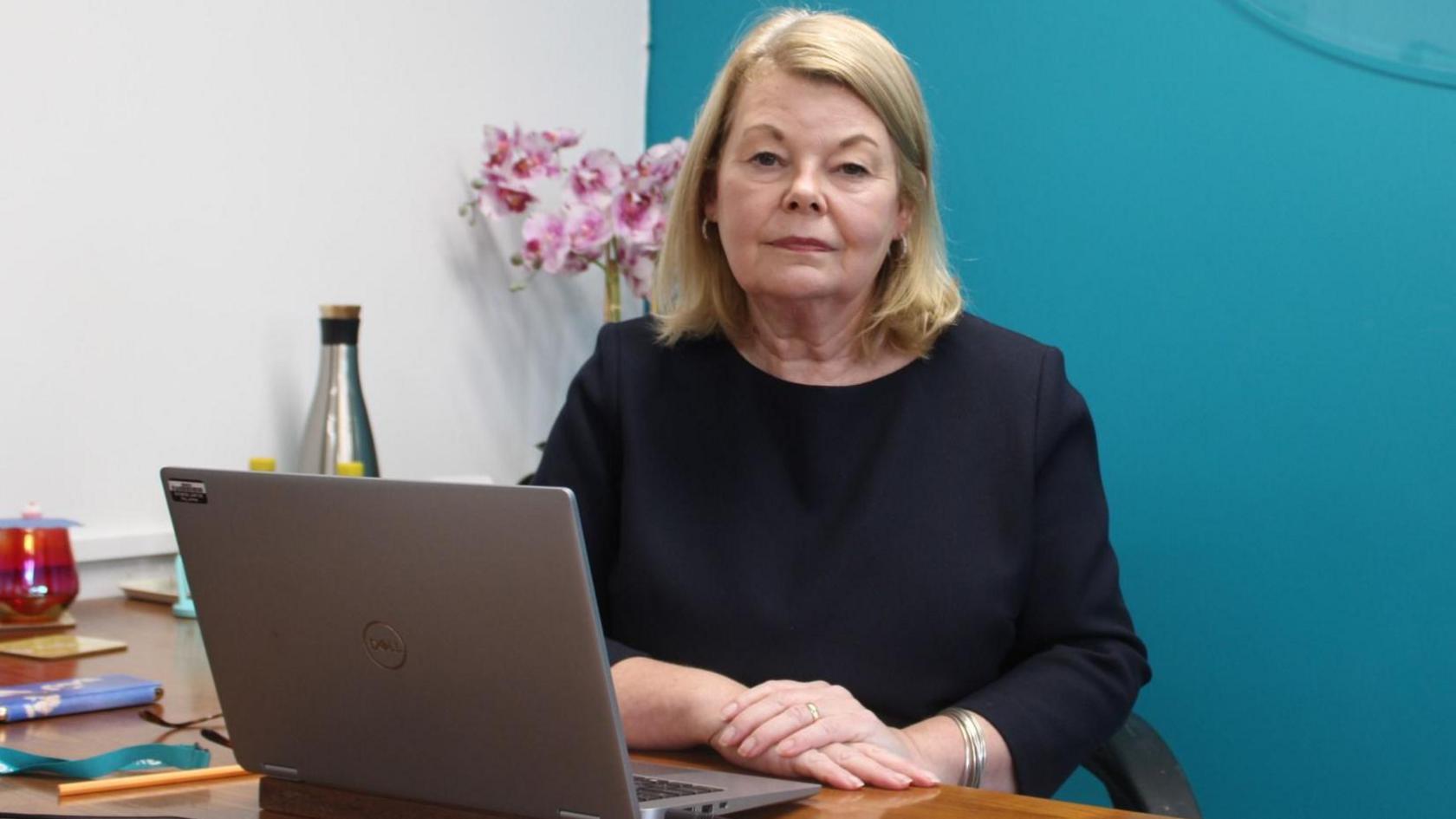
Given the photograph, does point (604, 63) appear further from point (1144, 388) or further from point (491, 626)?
point (491, 626)

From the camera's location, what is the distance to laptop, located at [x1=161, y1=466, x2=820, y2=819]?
864 millimetres

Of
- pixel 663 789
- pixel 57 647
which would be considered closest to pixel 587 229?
pixel 57 647

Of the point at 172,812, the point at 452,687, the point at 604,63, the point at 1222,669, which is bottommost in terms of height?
the point at 1222,669

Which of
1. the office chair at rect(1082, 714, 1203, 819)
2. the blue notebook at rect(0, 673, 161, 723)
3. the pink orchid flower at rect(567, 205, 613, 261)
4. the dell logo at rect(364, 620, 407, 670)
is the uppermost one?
the pink orchid flower at rect(567, 205, 613, 261)

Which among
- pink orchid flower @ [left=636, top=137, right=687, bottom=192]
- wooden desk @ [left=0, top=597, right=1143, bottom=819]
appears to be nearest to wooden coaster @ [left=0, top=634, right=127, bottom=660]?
wooden desk @ [left=0, top=597, right=1143, bottom=819]

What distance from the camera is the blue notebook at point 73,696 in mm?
1281

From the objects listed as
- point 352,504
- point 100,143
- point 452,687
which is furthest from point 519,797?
point 100,143

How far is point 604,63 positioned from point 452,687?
78.5 inches

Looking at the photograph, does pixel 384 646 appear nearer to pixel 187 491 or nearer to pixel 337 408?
pixel 187 491

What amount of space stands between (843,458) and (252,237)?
102 centimetres

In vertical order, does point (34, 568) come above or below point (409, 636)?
below

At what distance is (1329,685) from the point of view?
77.7 inches

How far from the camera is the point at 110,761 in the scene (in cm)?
110

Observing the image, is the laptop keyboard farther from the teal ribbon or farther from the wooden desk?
the teal ribbon
